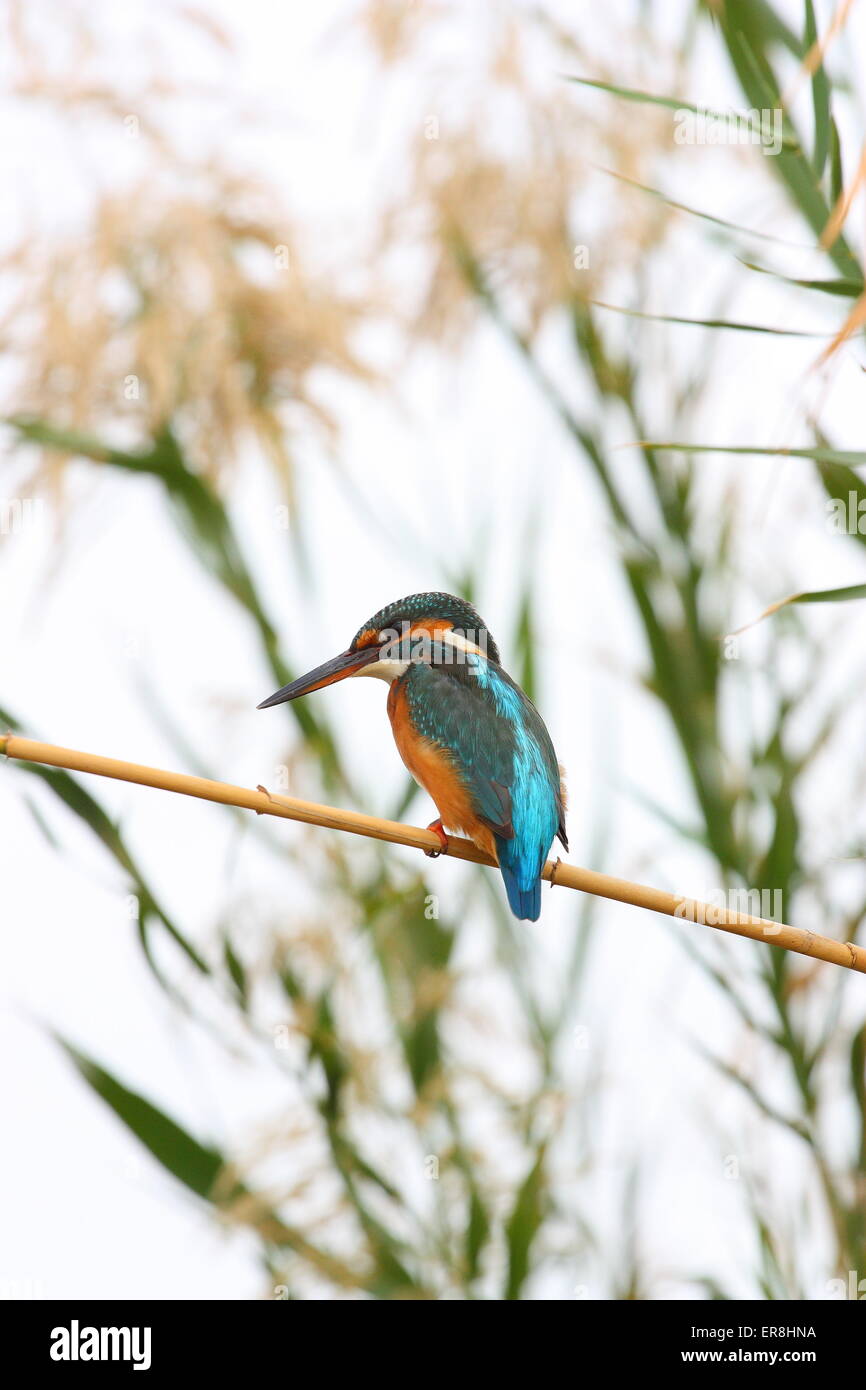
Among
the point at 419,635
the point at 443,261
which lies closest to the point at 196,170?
the point at 443,261

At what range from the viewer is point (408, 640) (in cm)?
Answer: 144

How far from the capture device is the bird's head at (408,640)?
4.58ft

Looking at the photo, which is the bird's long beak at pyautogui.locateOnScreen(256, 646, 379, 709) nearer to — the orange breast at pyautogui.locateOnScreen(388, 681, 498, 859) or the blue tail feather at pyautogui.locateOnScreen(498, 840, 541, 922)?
the orange breast at pyautogui.locateOnScreen(388, 681, 498, 859)

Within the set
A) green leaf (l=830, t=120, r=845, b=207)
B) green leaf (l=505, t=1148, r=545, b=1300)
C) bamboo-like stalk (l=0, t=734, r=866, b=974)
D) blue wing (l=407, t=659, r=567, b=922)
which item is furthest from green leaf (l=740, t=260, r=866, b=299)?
green leaf (l=505, t=1148, r=545, b=1300)

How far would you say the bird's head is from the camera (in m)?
1.39

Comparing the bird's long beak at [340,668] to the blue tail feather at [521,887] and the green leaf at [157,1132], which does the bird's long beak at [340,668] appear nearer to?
the blue tail feather at [521,887]

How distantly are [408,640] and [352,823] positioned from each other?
61cm

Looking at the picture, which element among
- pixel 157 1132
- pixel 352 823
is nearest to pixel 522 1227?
pixel 157 1132

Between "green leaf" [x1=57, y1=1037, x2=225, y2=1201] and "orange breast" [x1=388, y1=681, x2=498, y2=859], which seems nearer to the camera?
"orange breast" [x1=388, y1=681, x2=498, y2=859]

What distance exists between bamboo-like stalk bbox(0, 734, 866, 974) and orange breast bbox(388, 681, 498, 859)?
17.4 inches

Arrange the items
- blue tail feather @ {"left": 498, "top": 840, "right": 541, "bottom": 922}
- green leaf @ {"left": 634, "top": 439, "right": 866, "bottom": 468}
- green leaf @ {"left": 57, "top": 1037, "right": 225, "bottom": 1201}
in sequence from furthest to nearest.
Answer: green leaf @ {"left": 57, "top": 1037, "right": 225, "bottom": 1201} < blue tail feather @ {"left": 498, "top": 840, "right": 541, "bottom": 922} < green leaf @ {"left": 634, "top": 439, "right": 866, "bottom": 468}

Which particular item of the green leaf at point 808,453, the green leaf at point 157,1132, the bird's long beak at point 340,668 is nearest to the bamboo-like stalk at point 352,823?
the green leaf at point 808,453

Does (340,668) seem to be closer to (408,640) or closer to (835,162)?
(408,640)
